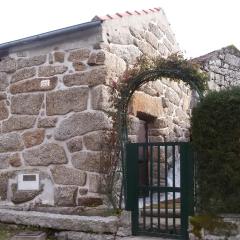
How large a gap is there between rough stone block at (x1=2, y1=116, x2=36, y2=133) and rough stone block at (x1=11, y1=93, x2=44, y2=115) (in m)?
0.09

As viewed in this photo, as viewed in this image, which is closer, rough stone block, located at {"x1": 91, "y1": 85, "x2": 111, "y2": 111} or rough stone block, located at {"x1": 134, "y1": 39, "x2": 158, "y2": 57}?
rough stone block, located at {"x1": 91, "y1": 85, "x2": 111, "y2": 111}

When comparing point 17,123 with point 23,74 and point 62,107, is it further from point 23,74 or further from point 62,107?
point 62,107

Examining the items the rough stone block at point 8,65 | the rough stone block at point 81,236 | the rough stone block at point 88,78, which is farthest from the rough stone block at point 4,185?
the rough stone block at point 88,78

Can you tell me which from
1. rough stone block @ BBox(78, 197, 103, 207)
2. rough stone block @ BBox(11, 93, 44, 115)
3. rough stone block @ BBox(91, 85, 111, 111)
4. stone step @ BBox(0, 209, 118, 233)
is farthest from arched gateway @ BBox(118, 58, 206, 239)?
rough stone block @ BBox(11, 93, 44, 115)

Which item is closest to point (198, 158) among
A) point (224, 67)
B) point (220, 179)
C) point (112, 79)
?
point (220, 179)

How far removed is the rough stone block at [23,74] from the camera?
648 cm

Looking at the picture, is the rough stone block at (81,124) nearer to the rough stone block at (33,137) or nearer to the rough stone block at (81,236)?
the rough stone block at (33,137)

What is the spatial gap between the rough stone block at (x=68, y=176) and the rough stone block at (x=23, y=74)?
1496 mm

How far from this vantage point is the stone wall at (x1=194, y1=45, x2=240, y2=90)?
909 centimetres

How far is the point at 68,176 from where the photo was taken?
6.02 m

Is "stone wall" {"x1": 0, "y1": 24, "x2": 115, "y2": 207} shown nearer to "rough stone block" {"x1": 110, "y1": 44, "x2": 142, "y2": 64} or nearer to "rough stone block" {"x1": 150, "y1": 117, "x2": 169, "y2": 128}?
"rough stone block" {"x1": 110, "y1": 44, "x2": 142, "y2": 64}

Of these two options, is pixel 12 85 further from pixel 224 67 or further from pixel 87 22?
pixel 224 67

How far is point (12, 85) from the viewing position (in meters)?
6.65

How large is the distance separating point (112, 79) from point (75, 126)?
2.82 feet
